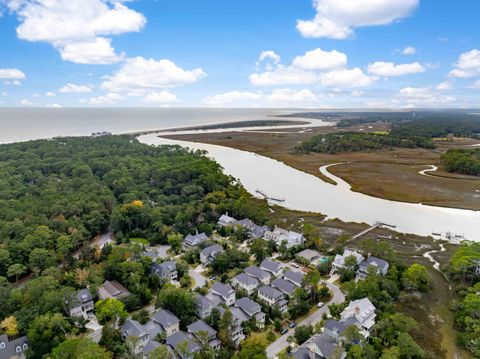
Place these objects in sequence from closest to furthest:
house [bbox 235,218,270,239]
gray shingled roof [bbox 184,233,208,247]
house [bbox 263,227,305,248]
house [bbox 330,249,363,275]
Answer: house [bbox 330,249,363,275] → house [bbox 263,227,305,248] → gray shingled roof [bbox 184,233,208,247] → house [bbox 235,218,270,239]

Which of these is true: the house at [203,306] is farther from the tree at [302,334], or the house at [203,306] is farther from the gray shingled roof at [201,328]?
the tree at [302,334]

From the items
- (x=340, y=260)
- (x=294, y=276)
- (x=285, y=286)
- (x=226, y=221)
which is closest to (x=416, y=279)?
(x=340, y=260)

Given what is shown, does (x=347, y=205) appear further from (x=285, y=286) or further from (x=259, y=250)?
(x=285, y=286)

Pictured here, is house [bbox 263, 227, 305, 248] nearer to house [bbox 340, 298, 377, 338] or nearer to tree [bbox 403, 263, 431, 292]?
tree [bbox 403, 263, 431, 292]

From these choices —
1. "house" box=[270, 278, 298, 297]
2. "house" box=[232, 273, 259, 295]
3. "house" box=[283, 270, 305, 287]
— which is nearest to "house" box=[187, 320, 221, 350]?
"house" box=[232, 273, 259, 295]

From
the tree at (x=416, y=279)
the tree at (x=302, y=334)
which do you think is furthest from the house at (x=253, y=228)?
the tree at (x=302, y=334)
